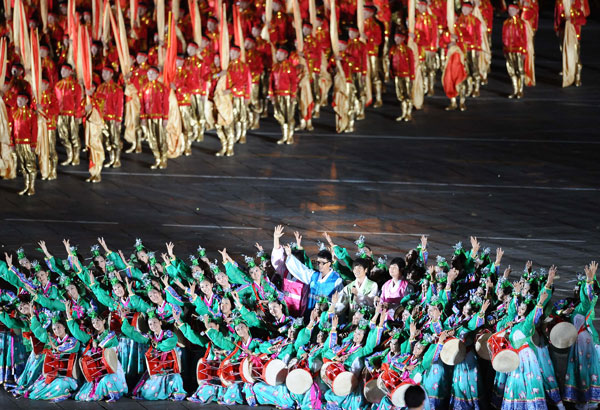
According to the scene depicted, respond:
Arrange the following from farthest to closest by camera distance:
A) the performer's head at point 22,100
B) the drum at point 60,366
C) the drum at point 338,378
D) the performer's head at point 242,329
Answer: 1. the performer's head at point 22,100
2. the drum at point 60,366
3. the performer's head at point 242,329
4. the drum at point 338,378

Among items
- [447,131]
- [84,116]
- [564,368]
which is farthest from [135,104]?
[564,368]

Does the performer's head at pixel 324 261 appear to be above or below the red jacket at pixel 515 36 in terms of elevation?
below

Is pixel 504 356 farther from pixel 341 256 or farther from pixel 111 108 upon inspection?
pixel 111 108

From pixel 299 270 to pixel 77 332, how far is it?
1.91 m

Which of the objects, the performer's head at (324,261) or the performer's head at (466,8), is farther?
the performer's head at (466,8)

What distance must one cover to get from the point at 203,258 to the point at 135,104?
626 cm

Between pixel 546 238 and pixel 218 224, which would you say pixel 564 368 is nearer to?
pixel 546 238

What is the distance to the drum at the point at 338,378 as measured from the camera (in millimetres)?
9516

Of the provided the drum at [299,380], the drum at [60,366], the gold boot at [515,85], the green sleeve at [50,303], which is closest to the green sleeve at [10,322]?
the green sleeve at [50,303]

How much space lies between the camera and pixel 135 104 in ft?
55.5

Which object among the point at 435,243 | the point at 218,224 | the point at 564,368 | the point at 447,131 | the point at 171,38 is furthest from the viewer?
the point at 447,131

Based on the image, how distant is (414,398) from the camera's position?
837 cm

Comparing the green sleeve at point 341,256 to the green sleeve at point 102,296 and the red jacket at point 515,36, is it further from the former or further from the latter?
the red jacket at point 515,36

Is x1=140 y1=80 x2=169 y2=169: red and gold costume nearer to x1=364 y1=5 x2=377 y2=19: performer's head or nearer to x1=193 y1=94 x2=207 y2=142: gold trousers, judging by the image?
x1=193 y1=94 x2=207 y2=142: gold trousers
